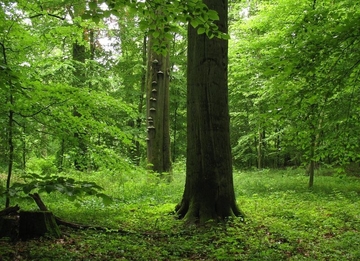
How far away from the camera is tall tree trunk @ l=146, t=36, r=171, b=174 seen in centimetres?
1108

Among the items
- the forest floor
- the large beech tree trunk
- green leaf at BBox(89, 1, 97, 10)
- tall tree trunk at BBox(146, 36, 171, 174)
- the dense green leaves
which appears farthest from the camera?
tall tree trunk at BBox(146, 36, 171, 174)

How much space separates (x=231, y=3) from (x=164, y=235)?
17.6m

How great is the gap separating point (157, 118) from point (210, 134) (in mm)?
5938

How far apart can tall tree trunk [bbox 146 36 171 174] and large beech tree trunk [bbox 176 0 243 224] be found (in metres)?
5.48

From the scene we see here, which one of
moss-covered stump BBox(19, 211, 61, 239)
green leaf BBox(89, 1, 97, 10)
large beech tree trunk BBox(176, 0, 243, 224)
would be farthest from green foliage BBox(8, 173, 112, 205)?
large beech tree trunk BBox(176, 0, 243, 224)

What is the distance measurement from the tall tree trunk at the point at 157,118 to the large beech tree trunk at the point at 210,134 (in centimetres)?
548


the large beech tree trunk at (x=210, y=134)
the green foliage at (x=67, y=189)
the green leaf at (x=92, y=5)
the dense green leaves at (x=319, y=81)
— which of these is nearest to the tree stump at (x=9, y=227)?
the green foliage at (x=67, y=189)

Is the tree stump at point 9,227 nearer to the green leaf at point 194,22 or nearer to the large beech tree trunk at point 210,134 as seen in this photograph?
the large beech tree trunk at point 210,134

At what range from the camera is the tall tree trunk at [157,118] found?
1108 cm

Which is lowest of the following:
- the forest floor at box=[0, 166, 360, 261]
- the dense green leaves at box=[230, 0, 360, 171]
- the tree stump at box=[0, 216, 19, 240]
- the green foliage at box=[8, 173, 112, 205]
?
the forest floor at box=[0, 166, 360, 261]

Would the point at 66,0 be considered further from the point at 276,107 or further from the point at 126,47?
the point at 126,47

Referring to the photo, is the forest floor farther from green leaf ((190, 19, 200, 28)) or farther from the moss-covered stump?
green leaf ((190, 19, 200, 28))

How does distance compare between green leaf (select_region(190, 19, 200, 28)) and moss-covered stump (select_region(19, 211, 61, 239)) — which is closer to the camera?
green leaf (select_region(190, 19, 200, 28))

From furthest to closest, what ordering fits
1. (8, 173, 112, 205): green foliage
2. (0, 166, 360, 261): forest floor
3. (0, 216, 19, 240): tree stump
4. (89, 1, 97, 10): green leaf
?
(0, 216, 19, 240): tree stump → (0, 166, 360, 261): forest floor → (89, 1, 97, 10): green leaf → (8, 173, 112, 205): green foliage
